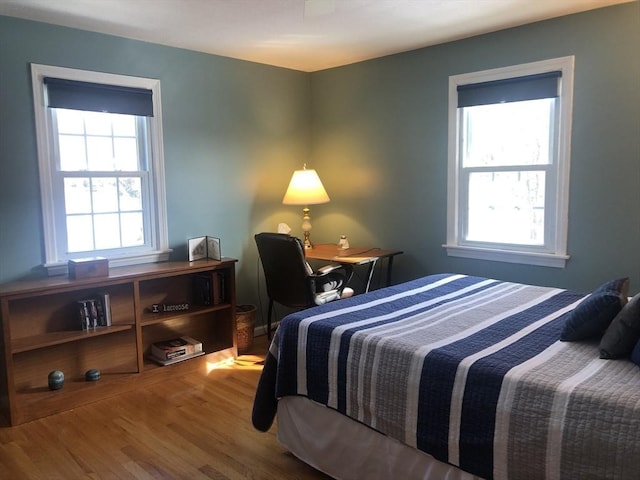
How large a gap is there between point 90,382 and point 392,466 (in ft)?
7.16

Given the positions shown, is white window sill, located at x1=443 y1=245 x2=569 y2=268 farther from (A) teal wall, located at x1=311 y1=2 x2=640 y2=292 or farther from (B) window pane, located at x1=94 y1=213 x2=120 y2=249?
(B) window pane, located at x1=94 y1=213 x2=120 y2=249

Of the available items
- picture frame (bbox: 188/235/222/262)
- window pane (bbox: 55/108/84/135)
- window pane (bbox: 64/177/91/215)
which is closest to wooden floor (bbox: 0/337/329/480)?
picture frame (bbox: 188/235/222/262)

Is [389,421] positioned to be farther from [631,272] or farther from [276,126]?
[276,126]

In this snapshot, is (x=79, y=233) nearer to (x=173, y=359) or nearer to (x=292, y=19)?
(x=173, y=359)

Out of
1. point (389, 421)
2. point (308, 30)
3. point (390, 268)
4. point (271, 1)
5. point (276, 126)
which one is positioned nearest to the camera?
point (389, 421)

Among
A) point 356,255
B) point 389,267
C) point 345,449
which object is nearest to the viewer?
point 345,449

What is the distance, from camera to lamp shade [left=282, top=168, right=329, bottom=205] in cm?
443

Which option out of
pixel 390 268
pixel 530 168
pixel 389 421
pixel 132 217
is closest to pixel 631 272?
pixel 530 168

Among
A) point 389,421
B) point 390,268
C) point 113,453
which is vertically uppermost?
point 390,268

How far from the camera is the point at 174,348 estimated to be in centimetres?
370

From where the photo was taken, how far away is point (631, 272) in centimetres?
325

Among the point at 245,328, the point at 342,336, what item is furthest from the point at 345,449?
the point at 245,328

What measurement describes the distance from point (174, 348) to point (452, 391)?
2.39m

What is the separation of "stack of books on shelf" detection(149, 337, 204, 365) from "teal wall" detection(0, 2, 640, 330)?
0.66 meters
